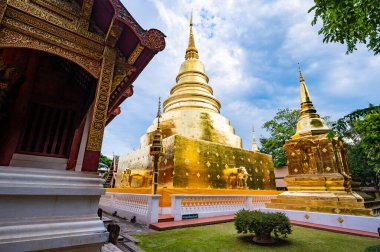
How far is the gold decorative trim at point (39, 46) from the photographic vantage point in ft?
8.45

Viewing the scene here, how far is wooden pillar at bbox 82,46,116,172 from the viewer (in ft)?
9.51

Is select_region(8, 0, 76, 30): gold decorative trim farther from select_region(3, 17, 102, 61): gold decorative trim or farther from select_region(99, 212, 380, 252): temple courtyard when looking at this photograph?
select_region(99, 212, 380, 252): temple courtyard

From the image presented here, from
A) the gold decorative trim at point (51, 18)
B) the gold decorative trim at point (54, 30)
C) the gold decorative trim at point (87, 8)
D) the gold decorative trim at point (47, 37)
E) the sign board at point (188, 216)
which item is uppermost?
the gold decorative trim at point (87, 8)

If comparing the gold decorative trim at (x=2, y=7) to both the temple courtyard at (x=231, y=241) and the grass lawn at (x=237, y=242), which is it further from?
the grass lawn at (x=237, y=242)

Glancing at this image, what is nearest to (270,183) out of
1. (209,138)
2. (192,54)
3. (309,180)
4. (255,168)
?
(255,168)

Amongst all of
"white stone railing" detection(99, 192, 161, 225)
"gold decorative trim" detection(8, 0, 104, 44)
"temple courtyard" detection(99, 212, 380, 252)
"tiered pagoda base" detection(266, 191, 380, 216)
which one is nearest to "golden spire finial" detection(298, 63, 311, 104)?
"tiered pagoda base" detection(266, 191, 380, 216)

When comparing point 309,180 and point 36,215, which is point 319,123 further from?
point 36,215

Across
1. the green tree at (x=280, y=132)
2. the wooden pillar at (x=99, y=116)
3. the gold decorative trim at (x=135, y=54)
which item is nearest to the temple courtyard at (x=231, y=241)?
the wooden pillar at (x=99, y=116)

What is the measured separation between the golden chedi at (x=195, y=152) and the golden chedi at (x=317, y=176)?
3857mm

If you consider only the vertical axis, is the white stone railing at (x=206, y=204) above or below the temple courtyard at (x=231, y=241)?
above

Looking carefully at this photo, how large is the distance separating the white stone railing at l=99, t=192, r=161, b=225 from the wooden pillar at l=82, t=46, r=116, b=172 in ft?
12.4

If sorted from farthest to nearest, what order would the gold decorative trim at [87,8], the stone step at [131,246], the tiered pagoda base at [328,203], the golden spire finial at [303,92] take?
the golden spire finial at [303,92] < the tiered pagoda base at [328,203] < the stone step at [131,246] < the gold decorative trim at [87,8]

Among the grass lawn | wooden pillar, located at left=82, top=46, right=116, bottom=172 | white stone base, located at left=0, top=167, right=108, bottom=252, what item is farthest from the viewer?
the grass lawn

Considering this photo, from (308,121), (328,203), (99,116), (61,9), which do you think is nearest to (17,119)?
(99,116)
